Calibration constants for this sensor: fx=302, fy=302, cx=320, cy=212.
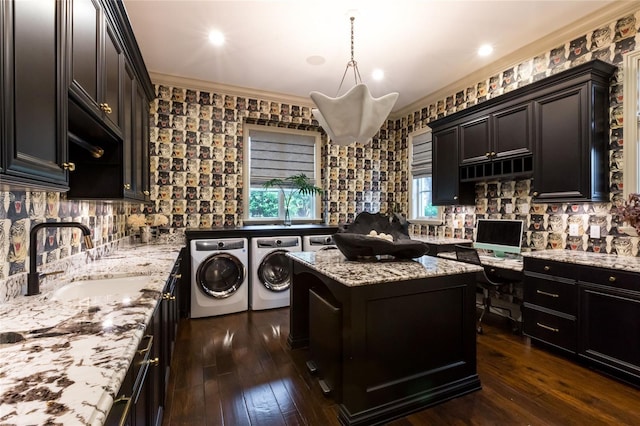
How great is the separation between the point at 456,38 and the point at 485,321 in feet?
9.76

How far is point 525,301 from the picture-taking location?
2.75 m

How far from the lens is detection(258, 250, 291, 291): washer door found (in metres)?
3.71

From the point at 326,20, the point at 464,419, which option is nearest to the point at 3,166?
the point at 464,419

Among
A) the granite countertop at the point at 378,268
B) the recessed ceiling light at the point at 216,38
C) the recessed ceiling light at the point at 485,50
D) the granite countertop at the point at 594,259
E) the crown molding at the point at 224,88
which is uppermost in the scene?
the recessed ceiling light at the point at 485,50

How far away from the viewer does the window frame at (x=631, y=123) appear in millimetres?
2463

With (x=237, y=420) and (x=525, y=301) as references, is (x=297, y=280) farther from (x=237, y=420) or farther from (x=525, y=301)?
(x=525, y=301)

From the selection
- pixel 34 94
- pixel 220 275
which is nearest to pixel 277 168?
pixel 220 275

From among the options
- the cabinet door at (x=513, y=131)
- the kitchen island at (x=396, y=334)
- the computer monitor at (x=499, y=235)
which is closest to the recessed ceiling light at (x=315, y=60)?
the cabinet door at (x=513, y=131)

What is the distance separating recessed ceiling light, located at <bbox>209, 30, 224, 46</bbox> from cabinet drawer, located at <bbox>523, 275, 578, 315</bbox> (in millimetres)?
3606

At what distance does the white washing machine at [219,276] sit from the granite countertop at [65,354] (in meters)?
1.95

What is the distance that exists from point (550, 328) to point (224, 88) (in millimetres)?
4386

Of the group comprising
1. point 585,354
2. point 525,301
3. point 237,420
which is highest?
point 525,301

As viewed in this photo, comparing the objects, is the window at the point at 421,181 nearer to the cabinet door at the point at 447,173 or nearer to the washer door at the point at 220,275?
the cabinet door at the point at 447,173

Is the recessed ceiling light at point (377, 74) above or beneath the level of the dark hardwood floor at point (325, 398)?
above
